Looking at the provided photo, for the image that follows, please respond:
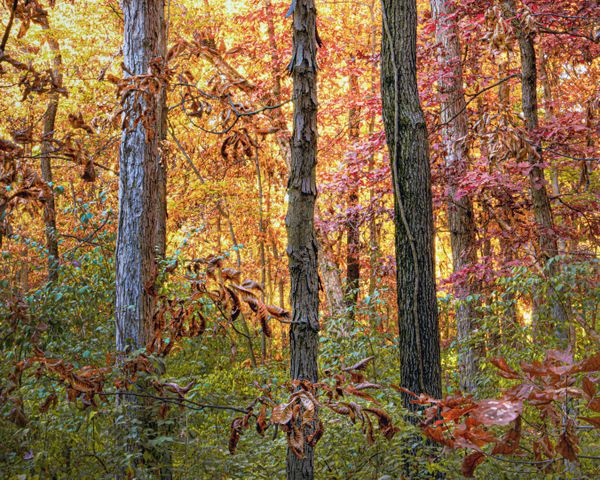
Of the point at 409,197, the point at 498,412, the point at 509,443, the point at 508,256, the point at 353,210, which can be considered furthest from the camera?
the point at 353,210

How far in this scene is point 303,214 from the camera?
348 cm

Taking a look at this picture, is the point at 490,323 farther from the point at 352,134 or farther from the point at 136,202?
the point at 352,134

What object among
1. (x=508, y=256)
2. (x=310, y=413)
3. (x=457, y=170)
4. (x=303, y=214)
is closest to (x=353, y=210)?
(x=457, y=170)

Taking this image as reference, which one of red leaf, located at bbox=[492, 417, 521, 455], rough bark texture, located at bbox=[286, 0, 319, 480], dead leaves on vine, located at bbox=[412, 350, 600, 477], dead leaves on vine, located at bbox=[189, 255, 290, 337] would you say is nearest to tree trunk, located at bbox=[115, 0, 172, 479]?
rough bark texture, located at bbox=[286, 0, 319, 480]

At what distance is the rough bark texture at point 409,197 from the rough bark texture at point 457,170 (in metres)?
3.65

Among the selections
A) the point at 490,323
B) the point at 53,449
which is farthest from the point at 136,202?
the point at 490,323

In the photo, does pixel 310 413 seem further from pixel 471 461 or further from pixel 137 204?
pixel 137 204

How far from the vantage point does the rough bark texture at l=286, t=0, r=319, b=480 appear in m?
3.43

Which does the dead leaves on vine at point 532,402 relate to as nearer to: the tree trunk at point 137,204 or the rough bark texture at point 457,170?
the tree trunk at point 137,204

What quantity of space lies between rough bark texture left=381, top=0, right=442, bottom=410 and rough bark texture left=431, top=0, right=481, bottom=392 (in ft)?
12.0

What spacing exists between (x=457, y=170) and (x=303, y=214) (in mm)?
4749

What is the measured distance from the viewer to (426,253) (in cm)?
404

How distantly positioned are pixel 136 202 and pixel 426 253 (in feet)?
8.95

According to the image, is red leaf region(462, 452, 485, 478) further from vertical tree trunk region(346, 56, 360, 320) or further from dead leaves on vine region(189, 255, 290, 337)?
vertical tree trunk region(346, 56, 360, 320)
